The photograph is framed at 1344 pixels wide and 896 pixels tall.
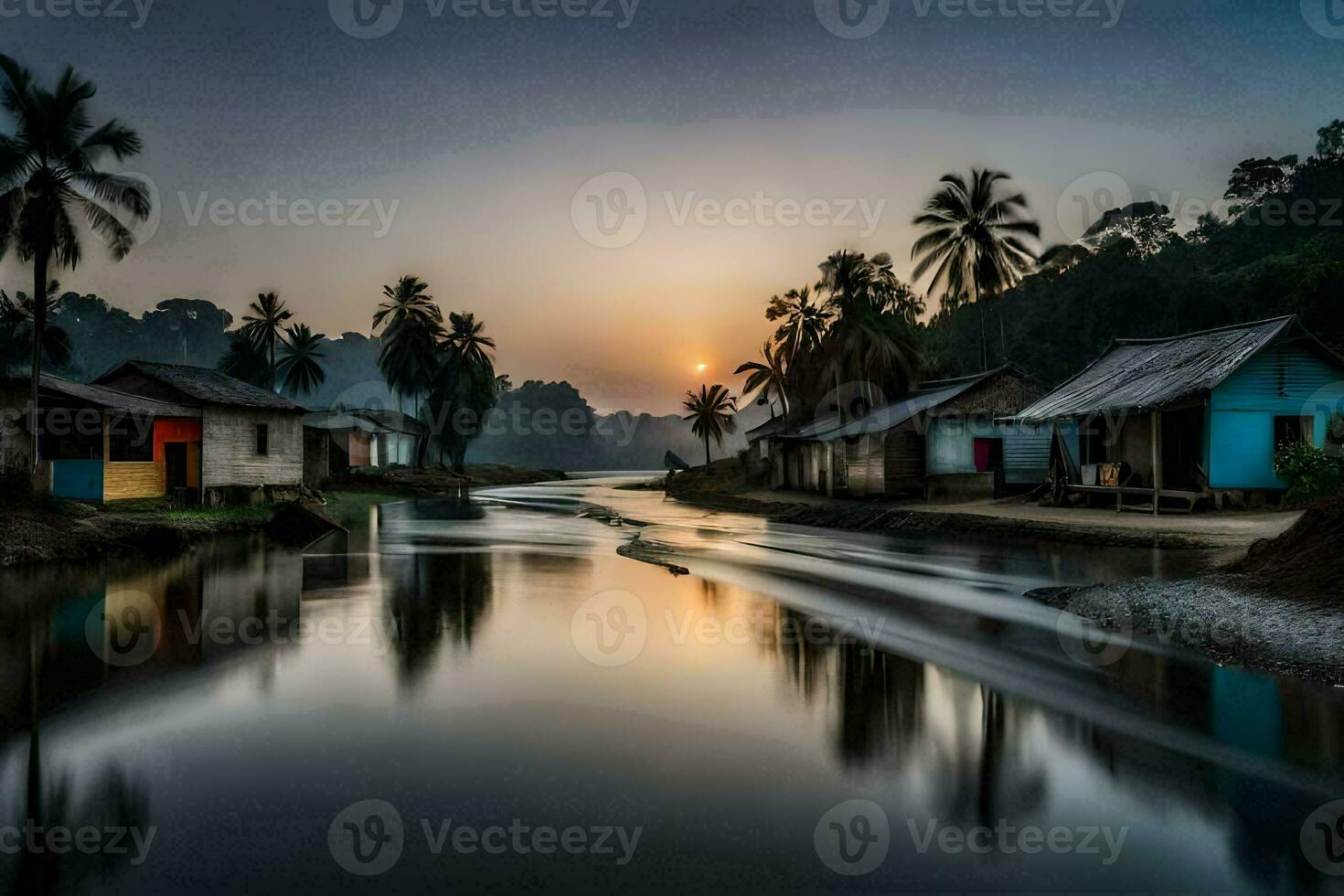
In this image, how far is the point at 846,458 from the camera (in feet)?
129

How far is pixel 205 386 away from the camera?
32.8 metres

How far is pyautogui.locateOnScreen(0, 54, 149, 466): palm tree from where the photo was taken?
1005 inches

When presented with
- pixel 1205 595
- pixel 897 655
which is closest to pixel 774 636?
pixel 897 655

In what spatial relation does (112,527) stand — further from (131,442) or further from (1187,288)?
(1187,288)

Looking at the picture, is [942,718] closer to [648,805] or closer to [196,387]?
[648,805]

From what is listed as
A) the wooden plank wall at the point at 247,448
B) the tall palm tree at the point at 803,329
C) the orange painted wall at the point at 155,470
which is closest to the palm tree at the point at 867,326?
the tall palm tree at the point at 803,329

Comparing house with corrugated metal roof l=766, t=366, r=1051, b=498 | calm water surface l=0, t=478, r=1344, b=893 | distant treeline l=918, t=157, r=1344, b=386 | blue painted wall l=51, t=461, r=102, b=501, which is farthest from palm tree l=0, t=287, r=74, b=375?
distant treeline l=918, t=157, r=1344, b=386

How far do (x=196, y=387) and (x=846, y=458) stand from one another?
27.6m

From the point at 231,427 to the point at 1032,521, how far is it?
2844 cm

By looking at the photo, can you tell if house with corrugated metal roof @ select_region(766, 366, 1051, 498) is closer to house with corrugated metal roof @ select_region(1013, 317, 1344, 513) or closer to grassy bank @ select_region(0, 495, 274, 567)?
house with corrugated metal roof @ select_region(1013, 317, 1344, 513)

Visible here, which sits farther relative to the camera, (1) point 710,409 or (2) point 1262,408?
(1) point 710,409

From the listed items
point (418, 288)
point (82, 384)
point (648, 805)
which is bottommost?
point (648, 805)

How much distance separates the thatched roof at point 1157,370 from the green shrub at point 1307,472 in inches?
107

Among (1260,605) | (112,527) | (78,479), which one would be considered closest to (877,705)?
(1260,605)
